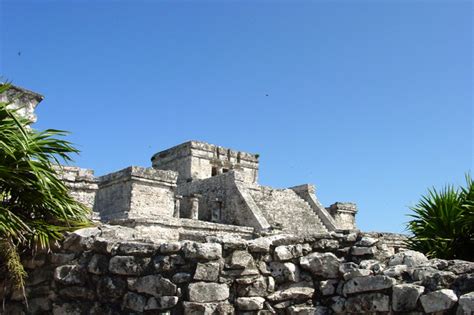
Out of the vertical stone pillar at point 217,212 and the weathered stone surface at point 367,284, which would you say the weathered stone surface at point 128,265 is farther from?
the vertical stone pillar at point 217,212

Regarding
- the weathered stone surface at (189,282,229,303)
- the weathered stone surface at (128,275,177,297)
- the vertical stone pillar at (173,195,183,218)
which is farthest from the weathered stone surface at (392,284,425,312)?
the vertical stone pillar at (173,195,183,218)

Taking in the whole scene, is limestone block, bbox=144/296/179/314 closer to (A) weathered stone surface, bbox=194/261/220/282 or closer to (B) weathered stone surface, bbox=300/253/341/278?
(A) weathered stone surface, bbox=194/261/220/282

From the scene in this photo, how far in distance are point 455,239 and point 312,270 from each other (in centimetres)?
294

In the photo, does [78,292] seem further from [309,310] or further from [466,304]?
[466,304]

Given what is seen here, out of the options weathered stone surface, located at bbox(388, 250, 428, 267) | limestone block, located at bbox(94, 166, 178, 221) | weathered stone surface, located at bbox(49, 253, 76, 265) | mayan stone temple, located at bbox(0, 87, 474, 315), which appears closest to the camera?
mayan stone temple, located at bbox(0, 87, 474, 315)

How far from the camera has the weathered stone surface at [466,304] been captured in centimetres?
335

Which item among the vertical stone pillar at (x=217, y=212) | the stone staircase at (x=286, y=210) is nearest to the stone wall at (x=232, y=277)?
the stone staircase at (x=286, y=210)

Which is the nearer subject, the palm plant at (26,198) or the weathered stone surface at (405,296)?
the weathered stone surface at (405,296)

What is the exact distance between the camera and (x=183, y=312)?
396cm

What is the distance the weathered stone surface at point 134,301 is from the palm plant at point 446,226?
3.63m

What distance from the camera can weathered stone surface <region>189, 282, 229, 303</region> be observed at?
397 centimetres

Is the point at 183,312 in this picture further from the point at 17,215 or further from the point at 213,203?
the point at 213,203

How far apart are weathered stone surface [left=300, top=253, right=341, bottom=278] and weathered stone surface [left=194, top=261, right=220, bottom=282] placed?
2.27 ft

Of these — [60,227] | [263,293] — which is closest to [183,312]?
[263,293]
